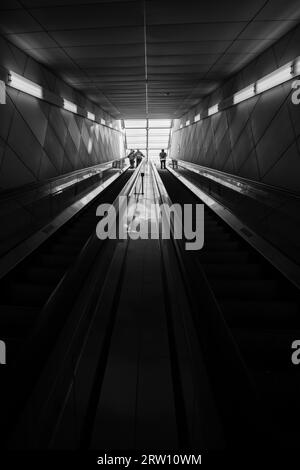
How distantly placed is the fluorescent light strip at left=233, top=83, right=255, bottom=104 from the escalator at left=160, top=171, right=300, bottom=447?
186 inches

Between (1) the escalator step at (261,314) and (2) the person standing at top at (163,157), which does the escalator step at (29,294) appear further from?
(2) the person standing at top at (163,157)

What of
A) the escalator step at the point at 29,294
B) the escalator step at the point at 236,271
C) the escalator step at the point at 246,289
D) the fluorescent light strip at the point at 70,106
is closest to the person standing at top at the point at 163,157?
the fluorescent light strip at the point at 70,106

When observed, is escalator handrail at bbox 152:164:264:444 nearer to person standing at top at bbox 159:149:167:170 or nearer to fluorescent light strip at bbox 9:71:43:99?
fluorescent light strip at bbox 9:71:43:99

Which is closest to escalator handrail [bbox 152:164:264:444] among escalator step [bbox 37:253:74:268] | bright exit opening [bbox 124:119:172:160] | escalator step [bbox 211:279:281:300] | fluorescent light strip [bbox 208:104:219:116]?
escalator step [bbox 211:279:281:300]

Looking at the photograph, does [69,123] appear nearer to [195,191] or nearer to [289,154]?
[195,191]

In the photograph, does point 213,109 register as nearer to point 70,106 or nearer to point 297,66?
point 70,106

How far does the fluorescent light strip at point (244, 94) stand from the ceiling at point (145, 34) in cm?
72

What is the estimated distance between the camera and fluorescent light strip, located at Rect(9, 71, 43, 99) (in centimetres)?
592

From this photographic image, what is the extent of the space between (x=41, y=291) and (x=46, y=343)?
4.89 ft

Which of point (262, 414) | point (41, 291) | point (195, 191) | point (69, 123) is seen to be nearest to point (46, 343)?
point (262, 414)

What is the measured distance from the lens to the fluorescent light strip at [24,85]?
592 cm

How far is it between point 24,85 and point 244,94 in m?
5.55

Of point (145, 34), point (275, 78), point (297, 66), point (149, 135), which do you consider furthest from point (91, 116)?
point (149, 135)

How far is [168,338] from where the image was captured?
2.42 m
